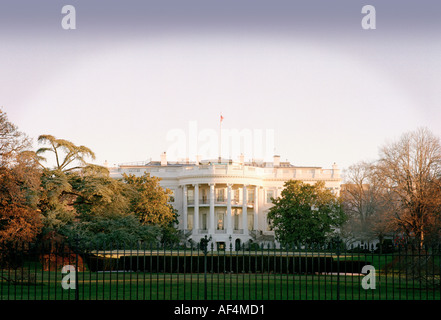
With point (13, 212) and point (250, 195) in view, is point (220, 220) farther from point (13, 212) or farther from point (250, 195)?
point (13, 212)

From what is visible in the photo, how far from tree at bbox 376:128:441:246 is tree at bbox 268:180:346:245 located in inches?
403

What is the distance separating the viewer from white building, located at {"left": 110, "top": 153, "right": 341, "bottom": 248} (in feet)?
237

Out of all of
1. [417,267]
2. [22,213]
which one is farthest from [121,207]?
[417,267]

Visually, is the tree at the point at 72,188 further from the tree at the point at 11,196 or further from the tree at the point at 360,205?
the tree at the point at 360,205

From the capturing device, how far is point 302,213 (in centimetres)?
5441

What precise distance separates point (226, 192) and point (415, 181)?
3531cm

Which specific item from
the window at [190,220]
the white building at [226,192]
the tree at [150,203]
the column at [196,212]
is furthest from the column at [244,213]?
the tree at [150,203]

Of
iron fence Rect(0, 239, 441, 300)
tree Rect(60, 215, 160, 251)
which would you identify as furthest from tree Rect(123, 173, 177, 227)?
iron fence Rect(0, 239, 441, 300)

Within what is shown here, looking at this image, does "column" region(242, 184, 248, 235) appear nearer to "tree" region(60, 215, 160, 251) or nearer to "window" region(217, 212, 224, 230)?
"window" region(217, 212, 224, 230)

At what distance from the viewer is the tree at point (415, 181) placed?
38.7m

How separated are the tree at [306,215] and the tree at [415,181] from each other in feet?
33.6
